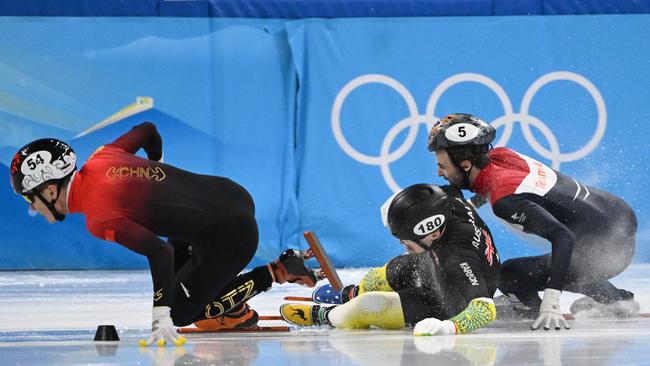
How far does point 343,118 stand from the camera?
1042cm

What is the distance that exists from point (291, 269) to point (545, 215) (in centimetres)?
137

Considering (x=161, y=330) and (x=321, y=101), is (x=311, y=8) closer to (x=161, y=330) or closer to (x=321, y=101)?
(x=321, y=101)

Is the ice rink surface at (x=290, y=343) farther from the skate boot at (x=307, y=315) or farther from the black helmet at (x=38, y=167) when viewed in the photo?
the black helmet at (x=38, y=167)

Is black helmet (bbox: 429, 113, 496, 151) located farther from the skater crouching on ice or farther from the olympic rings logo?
the olympic rings logo

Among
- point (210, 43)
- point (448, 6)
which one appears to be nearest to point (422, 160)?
point (448, 6)

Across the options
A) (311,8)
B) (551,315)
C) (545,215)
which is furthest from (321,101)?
(551,315)

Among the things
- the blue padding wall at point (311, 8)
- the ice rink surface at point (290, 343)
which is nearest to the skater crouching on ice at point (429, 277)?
the ice rink surface at point (290, 343)

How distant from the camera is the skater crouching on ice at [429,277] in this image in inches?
225

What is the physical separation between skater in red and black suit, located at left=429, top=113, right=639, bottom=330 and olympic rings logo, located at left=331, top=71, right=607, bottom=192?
11.6 feet

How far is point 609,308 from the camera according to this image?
668 centimetres

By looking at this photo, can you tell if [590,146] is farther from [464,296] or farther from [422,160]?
[464,296]

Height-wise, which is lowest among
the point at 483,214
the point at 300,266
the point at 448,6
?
the point at 483,214

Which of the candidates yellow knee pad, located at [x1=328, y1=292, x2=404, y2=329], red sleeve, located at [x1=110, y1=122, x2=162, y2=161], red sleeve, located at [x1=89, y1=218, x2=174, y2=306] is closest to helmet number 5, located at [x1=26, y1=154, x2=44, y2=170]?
red sleeve, located at [x1=89, y1=218, x2=174, y2=306]

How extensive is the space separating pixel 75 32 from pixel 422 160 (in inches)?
130
